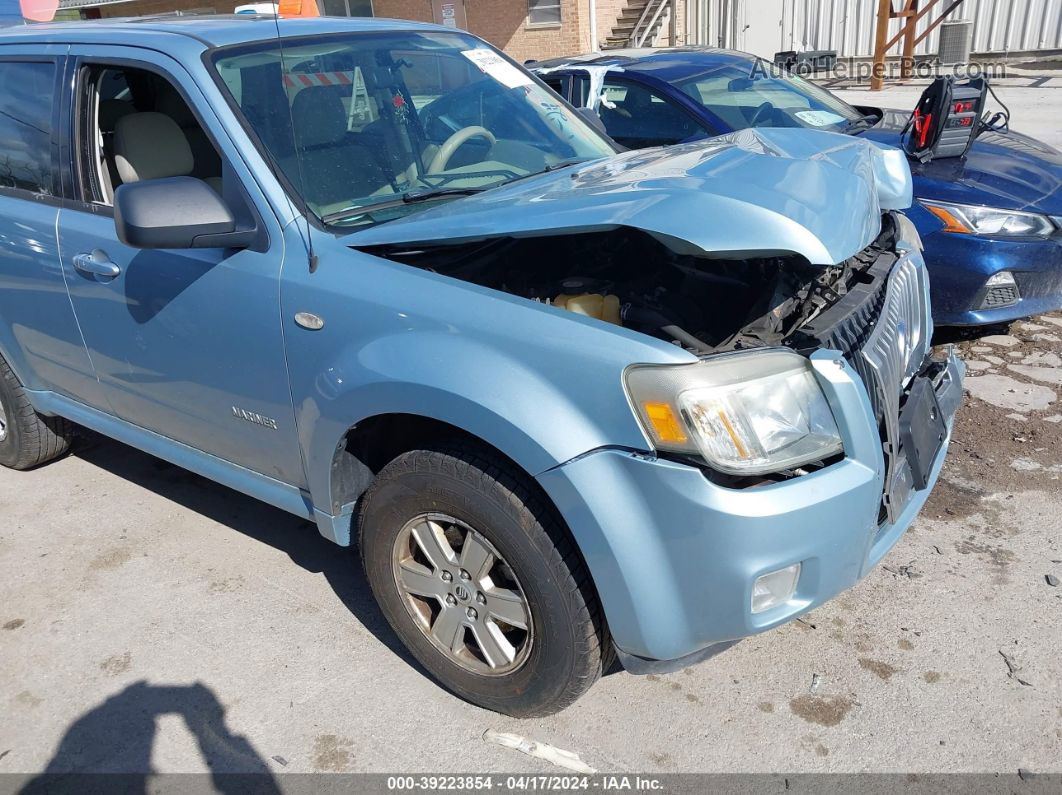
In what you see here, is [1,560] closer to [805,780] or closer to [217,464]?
[217,464]

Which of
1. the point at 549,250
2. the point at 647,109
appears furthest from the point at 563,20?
the point at 549,250

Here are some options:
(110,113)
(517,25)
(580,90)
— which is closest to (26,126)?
(110,113)

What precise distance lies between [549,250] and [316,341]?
0.83 meters

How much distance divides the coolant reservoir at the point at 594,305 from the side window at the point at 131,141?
1644mm

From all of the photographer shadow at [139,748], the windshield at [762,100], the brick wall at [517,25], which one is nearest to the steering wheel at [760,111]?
the windshield at [762,100]

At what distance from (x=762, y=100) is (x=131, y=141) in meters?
3.89

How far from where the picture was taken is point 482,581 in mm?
2412

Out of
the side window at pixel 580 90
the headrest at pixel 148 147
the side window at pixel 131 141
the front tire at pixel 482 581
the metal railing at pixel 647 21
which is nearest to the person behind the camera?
the front tire at pixel 482 581

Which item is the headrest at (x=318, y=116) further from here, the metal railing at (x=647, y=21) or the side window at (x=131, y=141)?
the metal railing at (x=647, y=21)

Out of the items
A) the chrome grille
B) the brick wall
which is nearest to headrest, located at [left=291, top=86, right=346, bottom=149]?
the chrome grille

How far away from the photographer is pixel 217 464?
308cm

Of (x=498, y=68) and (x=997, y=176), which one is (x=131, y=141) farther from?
(x=997, y=176)

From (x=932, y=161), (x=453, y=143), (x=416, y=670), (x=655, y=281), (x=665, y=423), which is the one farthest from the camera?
(x=932, y=161)

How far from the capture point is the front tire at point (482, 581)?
7.23 feet
